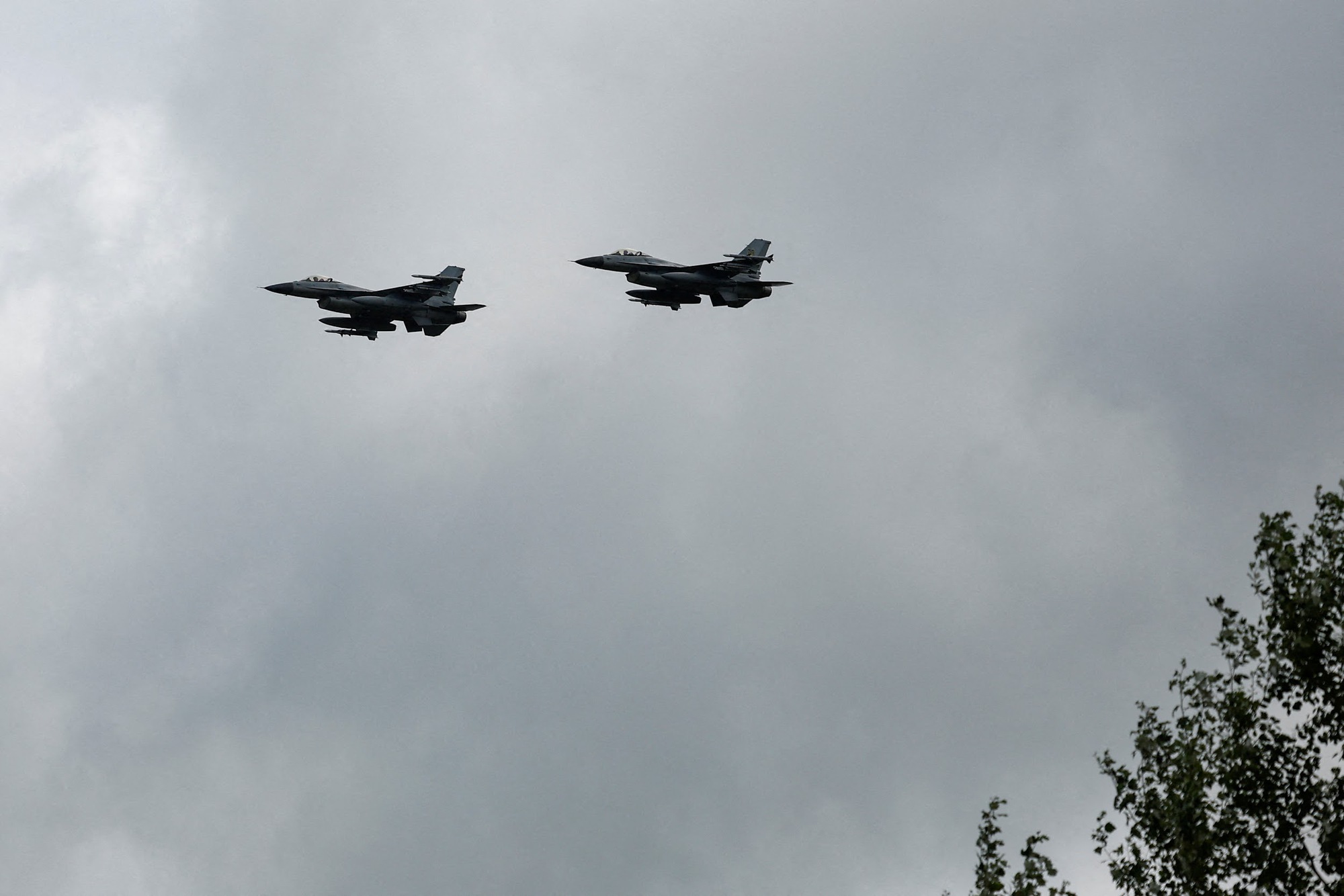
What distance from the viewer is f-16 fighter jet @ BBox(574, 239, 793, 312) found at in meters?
128

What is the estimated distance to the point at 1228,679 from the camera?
49.3 metres

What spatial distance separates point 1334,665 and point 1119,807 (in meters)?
8.21

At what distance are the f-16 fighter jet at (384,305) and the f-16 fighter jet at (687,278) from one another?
15.2m

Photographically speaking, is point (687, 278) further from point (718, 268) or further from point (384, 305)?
point (384, 305)

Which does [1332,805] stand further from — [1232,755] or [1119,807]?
[1119,807]

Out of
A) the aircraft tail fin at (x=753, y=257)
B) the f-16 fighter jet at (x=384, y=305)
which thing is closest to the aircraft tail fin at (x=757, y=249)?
the aircraft tail fin at (x=753, y=257)

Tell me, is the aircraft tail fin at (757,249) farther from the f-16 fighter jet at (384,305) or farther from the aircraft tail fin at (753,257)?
the f-16 fighter jet at (384,305)

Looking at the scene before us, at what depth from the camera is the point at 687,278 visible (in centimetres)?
12769

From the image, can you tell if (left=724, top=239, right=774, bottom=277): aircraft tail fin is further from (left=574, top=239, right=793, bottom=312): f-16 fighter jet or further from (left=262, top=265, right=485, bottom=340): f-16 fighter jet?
(left=262, top=265, right=485, bottom=340): f-16 fighter jet

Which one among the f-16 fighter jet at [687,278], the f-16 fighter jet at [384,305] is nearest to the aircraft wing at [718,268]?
the f-16 fighter jet at [687,278]

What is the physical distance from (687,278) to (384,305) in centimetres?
2853

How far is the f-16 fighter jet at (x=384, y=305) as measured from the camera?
135 m

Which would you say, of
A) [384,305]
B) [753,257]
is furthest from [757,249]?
[384,305]

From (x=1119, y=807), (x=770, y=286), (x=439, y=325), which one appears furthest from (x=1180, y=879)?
(x=439, y=325)
